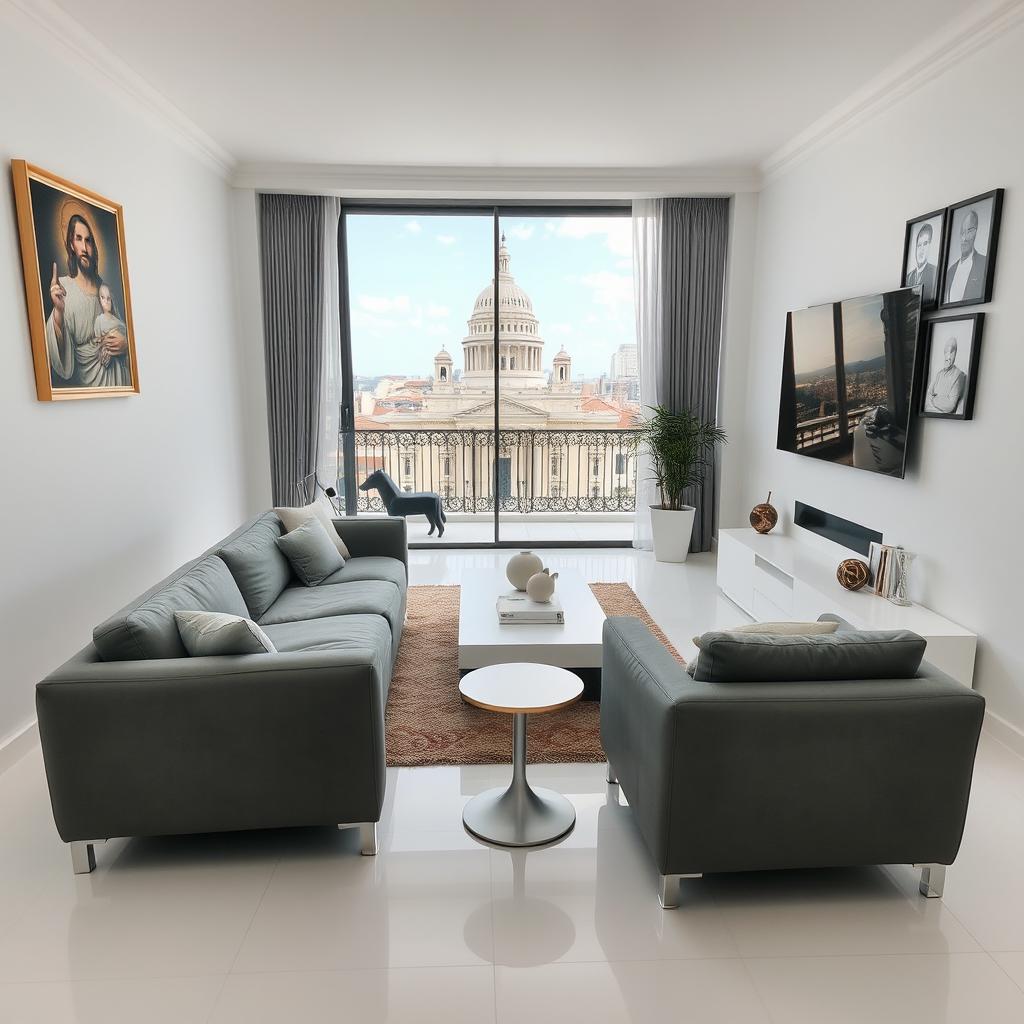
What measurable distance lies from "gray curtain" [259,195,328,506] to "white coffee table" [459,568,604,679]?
8.91 feet

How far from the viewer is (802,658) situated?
215 centimetres

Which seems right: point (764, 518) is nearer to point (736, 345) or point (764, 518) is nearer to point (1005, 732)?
point (736, 345)

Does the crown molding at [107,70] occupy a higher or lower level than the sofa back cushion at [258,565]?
higher

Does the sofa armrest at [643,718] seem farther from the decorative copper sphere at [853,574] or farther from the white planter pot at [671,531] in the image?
the white planter pot at [671,531]

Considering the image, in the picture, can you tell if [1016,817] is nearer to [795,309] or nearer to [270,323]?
[795,309]

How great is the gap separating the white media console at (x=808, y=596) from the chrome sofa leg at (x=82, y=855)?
3123mm

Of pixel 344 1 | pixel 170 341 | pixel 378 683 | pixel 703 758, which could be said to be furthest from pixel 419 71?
pixel 703 758

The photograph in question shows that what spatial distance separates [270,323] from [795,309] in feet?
12.7

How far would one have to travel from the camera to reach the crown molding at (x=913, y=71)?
10.4 ft

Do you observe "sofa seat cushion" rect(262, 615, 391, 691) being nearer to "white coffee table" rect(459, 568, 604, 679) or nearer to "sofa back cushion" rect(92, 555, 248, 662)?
"sofa back cushion" rect(92, 555, 248, 662)

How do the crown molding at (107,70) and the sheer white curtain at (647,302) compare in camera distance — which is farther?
the sheer white curtain at (647,302)

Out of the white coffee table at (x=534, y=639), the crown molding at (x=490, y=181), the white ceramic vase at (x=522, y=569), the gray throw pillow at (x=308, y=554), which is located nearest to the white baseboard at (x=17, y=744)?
the gray throw pillow at (x=308, y=554)

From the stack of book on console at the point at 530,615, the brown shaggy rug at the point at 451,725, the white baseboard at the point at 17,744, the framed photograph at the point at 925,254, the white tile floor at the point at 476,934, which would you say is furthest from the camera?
the stack of book on console at the point at 530,615

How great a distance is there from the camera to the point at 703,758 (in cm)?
208
